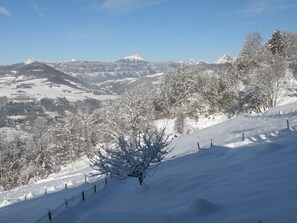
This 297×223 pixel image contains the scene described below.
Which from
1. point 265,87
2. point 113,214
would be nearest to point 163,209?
point 113,214

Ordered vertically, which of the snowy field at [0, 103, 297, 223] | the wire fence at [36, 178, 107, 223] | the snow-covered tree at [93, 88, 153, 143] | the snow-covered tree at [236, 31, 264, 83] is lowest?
the wire fence at [36, 178, 107, 223]

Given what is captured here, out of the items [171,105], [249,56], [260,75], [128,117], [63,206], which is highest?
[249,56]

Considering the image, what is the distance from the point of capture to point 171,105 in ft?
222

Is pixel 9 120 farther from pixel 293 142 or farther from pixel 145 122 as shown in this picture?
pixel 293 142

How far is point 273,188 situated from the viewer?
11906 mm

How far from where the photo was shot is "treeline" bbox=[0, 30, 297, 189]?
53.6 m

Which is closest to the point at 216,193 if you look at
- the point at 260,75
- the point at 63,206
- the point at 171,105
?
the point at 63,206

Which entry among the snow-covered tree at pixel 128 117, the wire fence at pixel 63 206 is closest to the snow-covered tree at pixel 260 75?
the snow-covered tree at pixel 128 117

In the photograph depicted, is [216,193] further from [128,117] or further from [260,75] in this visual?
[260,75]

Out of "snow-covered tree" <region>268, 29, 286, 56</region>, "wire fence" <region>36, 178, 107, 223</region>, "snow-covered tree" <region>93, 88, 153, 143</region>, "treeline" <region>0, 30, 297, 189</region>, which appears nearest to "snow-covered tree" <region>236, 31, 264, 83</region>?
"treeline" <region>0, 30, 297, 189</region>

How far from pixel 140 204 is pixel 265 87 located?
39461 millimetres

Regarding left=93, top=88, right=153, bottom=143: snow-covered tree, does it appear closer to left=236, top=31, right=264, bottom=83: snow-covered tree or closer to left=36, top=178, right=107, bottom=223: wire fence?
left=236, top=31, right=264, bottom=83: snow-covered tree

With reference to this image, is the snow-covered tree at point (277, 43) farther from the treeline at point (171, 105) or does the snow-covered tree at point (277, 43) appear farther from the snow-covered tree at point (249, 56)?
the snow-covered tree at point (249, 56)

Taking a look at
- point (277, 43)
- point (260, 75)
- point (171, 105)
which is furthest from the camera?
point (277, 43)
